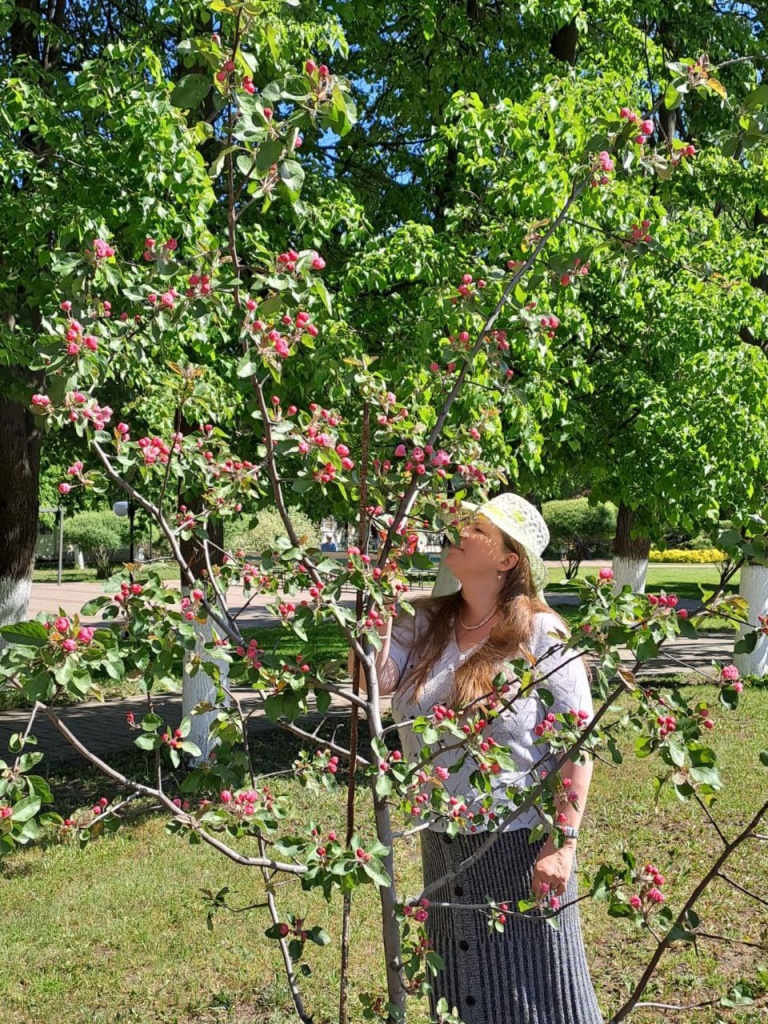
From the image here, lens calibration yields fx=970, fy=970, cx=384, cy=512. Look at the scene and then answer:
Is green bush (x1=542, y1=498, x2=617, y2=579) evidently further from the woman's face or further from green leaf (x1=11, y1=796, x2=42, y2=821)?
green leaf (x1=11, y1=796, x2=42, y2=821)

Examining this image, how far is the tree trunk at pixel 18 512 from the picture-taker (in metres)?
10.0

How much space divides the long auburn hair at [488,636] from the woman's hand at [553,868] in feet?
1.42

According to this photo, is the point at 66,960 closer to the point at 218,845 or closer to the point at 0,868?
the point at 0,868

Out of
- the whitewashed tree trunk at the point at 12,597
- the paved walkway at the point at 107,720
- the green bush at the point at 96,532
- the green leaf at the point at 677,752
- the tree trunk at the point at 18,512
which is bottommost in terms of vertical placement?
the green bush at the point at 96,532

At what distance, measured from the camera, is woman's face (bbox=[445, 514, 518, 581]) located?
2651mm

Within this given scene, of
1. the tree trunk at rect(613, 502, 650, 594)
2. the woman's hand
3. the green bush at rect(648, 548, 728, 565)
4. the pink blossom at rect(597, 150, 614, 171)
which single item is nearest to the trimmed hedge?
the green bush at rect(648, 548, 728, 565)

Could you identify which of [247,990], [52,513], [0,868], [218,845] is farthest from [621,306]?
[52,513]

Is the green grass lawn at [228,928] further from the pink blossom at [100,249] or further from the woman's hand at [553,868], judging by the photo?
the pink blossom at [100,249]

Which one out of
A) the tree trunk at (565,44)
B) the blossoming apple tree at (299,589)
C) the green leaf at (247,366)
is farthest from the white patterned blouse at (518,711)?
the tree trunk at (565,44)

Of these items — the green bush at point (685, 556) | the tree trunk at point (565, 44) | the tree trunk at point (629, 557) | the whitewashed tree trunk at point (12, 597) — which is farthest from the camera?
the green bush at point (685, 556)

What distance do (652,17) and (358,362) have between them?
838cm

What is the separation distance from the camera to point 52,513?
114ft

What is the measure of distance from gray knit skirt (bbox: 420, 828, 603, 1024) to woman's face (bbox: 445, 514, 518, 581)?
27.6 inches

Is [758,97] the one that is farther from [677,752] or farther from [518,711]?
[518,711]
